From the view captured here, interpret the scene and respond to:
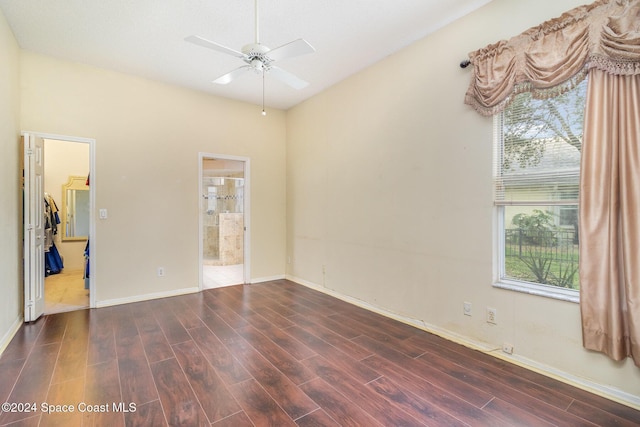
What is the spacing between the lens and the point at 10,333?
2.89 meters

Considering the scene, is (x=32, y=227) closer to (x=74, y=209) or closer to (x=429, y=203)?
(x=74, y=209)

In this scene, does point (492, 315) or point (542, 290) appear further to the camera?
point (492, 315)

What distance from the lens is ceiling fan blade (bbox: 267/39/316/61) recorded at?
2057 millimetres

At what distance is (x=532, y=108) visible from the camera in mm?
2395

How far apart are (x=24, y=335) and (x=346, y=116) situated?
4.32 meters

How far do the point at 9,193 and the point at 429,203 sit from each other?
4173 millimetres

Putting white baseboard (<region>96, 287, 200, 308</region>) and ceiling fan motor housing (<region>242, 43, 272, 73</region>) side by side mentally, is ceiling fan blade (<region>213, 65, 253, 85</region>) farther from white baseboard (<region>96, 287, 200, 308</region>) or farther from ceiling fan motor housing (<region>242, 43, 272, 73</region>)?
white baseboard (<region>96, 287, 200, 308</region>)

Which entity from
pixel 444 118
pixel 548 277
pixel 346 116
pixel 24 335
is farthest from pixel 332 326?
pixel 24 335

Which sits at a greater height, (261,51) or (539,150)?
(261,51)

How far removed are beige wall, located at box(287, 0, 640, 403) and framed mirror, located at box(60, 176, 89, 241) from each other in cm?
496

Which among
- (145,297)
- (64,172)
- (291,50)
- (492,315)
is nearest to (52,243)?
(64,172)

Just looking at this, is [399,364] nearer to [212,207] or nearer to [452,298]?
[452,298]

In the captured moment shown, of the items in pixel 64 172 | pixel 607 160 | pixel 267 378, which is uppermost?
pixel 64 172

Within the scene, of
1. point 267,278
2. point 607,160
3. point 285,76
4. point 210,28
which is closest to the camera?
point 607,160
